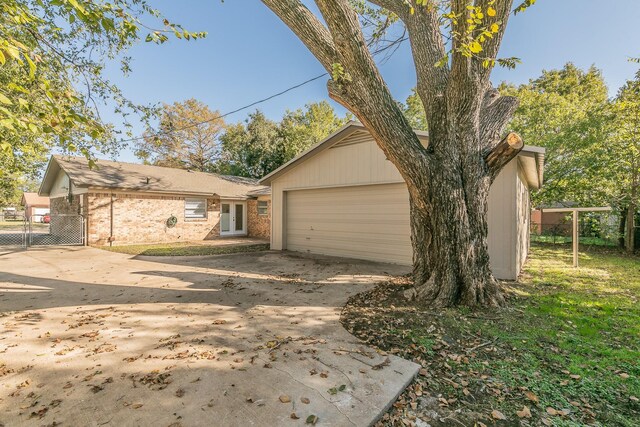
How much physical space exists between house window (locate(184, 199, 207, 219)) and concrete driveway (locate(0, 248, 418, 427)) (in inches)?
342

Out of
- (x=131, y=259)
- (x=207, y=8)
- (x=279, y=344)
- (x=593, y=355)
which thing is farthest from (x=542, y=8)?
(x=131, y=259)

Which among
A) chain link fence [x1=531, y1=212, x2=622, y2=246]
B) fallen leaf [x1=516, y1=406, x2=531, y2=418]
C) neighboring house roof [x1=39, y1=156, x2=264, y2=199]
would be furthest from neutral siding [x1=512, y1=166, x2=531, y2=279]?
neighboring house roof [x1=39, y1=156, x2=264, y2=199]

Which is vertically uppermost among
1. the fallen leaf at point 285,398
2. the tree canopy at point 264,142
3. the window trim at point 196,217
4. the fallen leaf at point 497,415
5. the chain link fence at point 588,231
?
the tree canopy at point 264,142

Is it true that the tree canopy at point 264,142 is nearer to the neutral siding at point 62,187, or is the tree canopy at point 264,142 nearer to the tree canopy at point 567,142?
the neutral siding at point 62,187

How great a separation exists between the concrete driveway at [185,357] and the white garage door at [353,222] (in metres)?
2.92

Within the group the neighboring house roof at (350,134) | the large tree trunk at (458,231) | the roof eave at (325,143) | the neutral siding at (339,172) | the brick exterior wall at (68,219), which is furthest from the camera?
the brick exterior wall at (68,219)

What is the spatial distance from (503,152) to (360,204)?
5.05 metres

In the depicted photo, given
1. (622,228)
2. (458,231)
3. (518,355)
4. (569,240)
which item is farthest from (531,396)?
(569,240)

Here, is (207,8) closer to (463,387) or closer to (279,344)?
(279,344)

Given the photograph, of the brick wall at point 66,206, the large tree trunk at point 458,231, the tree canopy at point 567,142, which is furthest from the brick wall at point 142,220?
the tree canopy at point 567,142

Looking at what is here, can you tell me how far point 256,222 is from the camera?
16.5 m

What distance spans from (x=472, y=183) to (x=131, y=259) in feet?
32.2

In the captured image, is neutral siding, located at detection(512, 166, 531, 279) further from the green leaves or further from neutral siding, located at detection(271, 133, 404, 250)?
the green leaves

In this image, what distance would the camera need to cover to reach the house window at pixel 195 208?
14.7m
